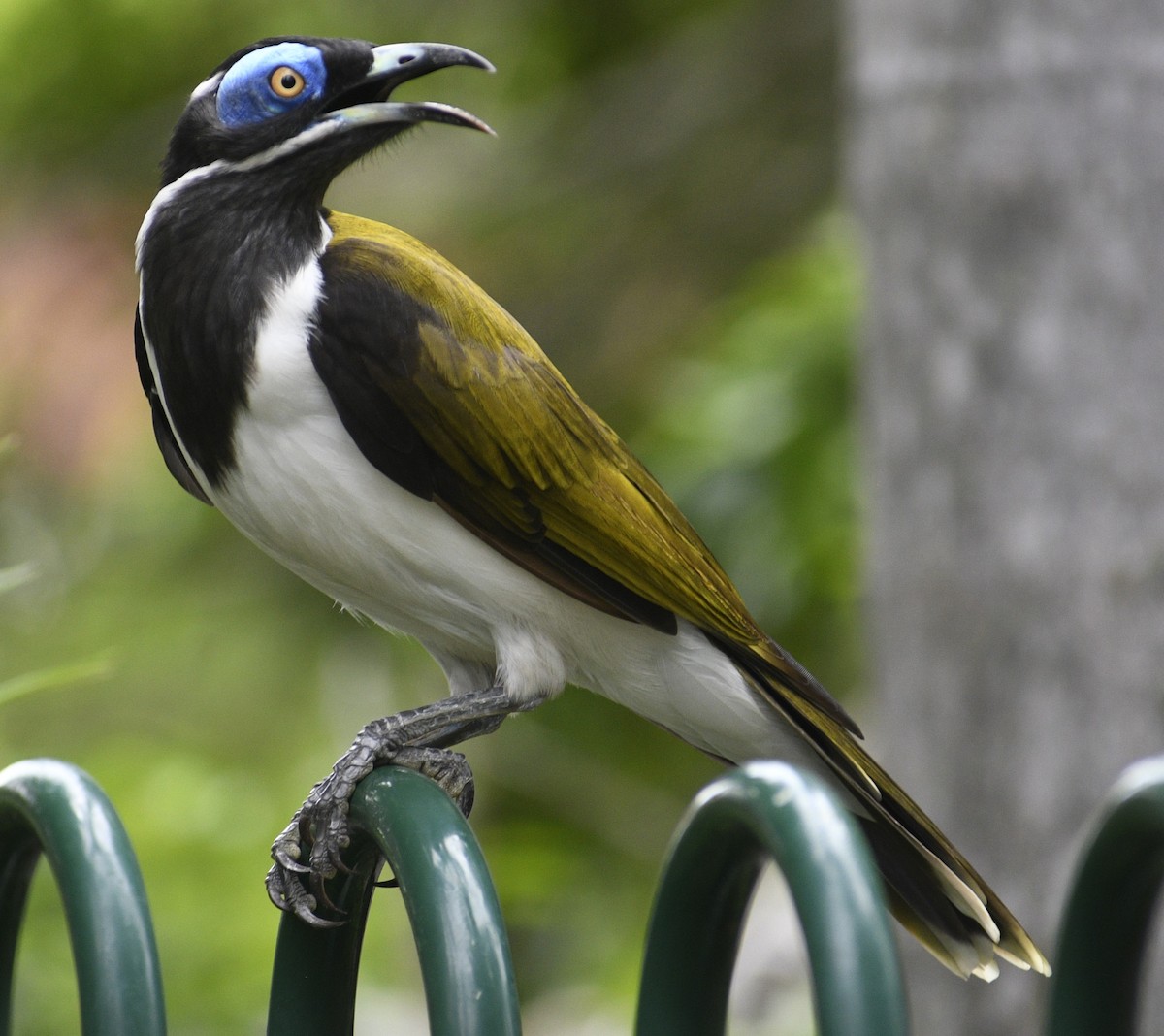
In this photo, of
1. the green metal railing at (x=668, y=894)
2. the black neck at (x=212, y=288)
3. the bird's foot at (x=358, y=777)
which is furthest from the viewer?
the black neck at (x=212, y=288)

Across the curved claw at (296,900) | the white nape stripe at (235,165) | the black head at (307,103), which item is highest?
the black head at (307,103)

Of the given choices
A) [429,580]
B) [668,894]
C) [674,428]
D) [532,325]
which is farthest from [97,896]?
[532,325]

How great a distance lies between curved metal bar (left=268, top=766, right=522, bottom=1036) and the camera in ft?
4.88

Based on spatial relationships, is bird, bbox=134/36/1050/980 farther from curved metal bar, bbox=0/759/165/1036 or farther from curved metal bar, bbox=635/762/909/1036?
curved metal bar, bbox=635/762/909/1036

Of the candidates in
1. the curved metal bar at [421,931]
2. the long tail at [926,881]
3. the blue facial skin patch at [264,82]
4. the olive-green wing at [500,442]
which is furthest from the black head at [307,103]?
the long tail at [926,881]

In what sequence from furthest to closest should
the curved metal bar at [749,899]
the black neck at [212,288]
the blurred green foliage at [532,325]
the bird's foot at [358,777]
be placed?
the blurred green foliage at [532,325]
the black neck at [212,288]
the bird's foot at [358,777]
the curved metal bar at [749,899]

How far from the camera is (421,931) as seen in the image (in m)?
1.55

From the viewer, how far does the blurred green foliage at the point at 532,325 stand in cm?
583

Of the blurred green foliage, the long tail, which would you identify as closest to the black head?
the long tail

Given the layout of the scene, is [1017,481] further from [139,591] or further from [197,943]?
[139,591]

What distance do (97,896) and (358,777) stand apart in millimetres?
566

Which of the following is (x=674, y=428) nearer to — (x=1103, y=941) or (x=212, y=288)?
(x=212, y=288)

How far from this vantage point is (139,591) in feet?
22.2

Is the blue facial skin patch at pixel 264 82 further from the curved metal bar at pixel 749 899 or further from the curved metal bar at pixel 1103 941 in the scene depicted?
the curved metal bar at pixel 1103 941
